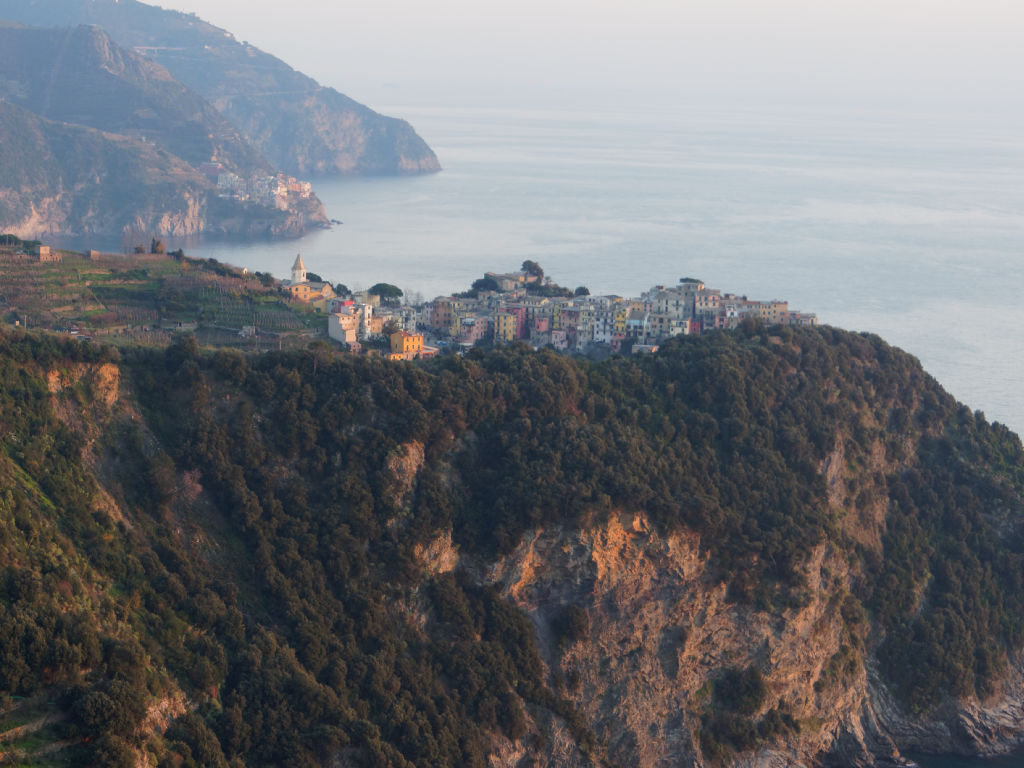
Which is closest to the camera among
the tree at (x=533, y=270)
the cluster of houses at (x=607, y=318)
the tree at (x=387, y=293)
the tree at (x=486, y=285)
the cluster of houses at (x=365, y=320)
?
the cluster of houses at (x=365, y=320)

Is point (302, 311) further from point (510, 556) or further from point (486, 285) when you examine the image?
point (510, 556)

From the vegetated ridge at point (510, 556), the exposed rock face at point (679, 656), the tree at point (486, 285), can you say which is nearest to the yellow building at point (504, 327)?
the tree at point (486, 285)

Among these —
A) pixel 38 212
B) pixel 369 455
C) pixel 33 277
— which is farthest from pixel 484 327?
pixel 38 212

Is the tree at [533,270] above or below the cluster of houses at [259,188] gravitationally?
below

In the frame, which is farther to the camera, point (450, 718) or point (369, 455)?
point (369, 455)

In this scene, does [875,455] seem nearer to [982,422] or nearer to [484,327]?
[982,422]

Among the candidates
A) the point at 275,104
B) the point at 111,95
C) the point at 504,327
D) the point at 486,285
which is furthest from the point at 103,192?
the point at 504,327

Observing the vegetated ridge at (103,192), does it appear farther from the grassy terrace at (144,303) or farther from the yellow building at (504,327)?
the grassy terrace at (144,303)
